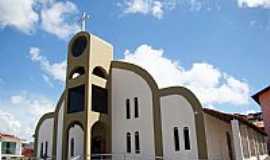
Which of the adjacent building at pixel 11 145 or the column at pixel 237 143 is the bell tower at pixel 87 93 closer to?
the column at pixel 237 143

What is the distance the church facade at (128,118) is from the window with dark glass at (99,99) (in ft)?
0.24

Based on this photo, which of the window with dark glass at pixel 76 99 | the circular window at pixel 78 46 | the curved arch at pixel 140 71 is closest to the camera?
the curved arch at pixel 140 71

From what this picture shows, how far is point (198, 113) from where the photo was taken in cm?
1755

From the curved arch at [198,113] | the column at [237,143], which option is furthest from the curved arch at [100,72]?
the column at [237,143]

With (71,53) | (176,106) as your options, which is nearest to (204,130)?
(176,106)

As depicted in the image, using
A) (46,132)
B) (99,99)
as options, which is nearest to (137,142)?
(99,99)

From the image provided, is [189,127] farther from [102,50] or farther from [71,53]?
[71,53]

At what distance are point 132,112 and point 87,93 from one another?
3.64 metres

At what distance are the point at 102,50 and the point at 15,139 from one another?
108ft

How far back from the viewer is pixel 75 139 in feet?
75.5

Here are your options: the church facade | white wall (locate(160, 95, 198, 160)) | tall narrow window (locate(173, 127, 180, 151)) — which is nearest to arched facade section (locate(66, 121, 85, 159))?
the church facade

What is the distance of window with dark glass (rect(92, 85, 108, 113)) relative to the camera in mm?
20359

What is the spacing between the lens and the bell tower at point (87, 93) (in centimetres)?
1973

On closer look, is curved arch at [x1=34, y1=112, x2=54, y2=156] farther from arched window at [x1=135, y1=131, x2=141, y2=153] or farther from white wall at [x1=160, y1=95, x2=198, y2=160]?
white wall at [x1=160, y1=95, x2=198, y2=160]
